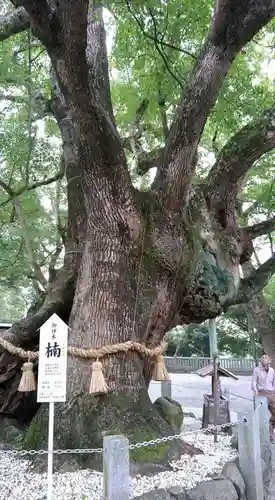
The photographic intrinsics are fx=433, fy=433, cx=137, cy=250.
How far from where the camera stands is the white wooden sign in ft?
10.2

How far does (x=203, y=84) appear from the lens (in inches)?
181

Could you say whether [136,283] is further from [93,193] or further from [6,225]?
[6,225]

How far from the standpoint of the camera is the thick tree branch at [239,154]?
513 centimetres

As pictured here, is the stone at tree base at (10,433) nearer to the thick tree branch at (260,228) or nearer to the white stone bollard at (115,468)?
the white stone bollard at (115,468)

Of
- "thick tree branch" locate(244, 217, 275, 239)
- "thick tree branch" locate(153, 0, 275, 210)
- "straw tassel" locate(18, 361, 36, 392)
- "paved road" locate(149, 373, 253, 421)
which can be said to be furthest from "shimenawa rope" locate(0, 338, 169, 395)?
"paved road" locate(149, 373, 253, 421)

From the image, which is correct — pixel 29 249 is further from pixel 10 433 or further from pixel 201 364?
pixel 201 364

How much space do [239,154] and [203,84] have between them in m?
1.06

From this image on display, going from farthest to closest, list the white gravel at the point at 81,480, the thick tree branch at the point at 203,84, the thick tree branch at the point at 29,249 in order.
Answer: the thick tree branch at the point at 29,249 < the thick tree branch at the point at 203,84 < the white gravel at the point at 81,480

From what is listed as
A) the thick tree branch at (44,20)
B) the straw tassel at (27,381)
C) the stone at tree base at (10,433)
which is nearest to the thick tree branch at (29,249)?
the stone at tree base at (10,433)

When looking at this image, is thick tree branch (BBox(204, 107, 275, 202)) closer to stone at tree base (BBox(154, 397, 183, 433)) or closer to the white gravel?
stone at tree base (BBox(154, 397, 183, 433))

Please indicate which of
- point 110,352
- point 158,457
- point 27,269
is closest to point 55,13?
point 110,352

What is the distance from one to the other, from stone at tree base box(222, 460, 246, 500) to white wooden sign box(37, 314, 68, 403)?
5.87 ft

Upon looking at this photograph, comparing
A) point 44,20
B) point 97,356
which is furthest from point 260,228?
point 44,20

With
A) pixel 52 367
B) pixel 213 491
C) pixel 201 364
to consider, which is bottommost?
pixel 213 491
